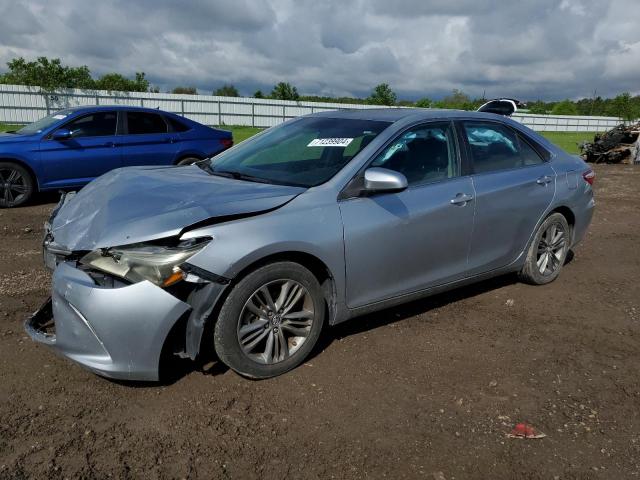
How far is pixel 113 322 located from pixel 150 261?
36cm

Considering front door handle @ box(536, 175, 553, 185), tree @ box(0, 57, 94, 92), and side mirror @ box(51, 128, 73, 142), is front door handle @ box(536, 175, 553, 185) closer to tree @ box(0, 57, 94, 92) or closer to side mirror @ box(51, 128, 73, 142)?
side mirror @ box(51, 128, 73, 142)

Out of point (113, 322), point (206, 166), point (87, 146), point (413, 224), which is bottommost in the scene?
point (113, 322)

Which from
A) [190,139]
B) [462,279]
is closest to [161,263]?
[462,279]

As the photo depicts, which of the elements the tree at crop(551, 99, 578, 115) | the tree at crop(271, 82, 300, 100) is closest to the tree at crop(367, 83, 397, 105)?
the tree at crop(271, 82, 300, 100)

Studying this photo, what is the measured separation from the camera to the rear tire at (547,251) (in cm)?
503

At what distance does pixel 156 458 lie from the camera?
8.61 feet

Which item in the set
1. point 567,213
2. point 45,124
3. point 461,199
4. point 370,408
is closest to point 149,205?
point 370,408

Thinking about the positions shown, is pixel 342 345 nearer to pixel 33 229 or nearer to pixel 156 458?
pixel 156 458

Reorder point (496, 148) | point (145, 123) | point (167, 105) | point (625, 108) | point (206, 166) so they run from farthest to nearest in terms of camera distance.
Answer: point (625, 108) < point (167, 105) < point (145, 123) < point (496, 148) < point (206, 166)

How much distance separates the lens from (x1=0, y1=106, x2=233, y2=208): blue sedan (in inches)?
317

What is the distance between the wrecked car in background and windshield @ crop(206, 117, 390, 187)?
0.7 inches

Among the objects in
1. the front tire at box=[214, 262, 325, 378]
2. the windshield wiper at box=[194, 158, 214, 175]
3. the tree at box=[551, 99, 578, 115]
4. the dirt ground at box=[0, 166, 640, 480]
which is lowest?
the dirt ground at box=[0, 166, 640, 480]

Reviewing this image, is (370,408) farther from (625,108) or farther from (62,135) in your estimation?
(625,108)

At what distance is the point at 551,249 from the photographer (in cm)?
525
